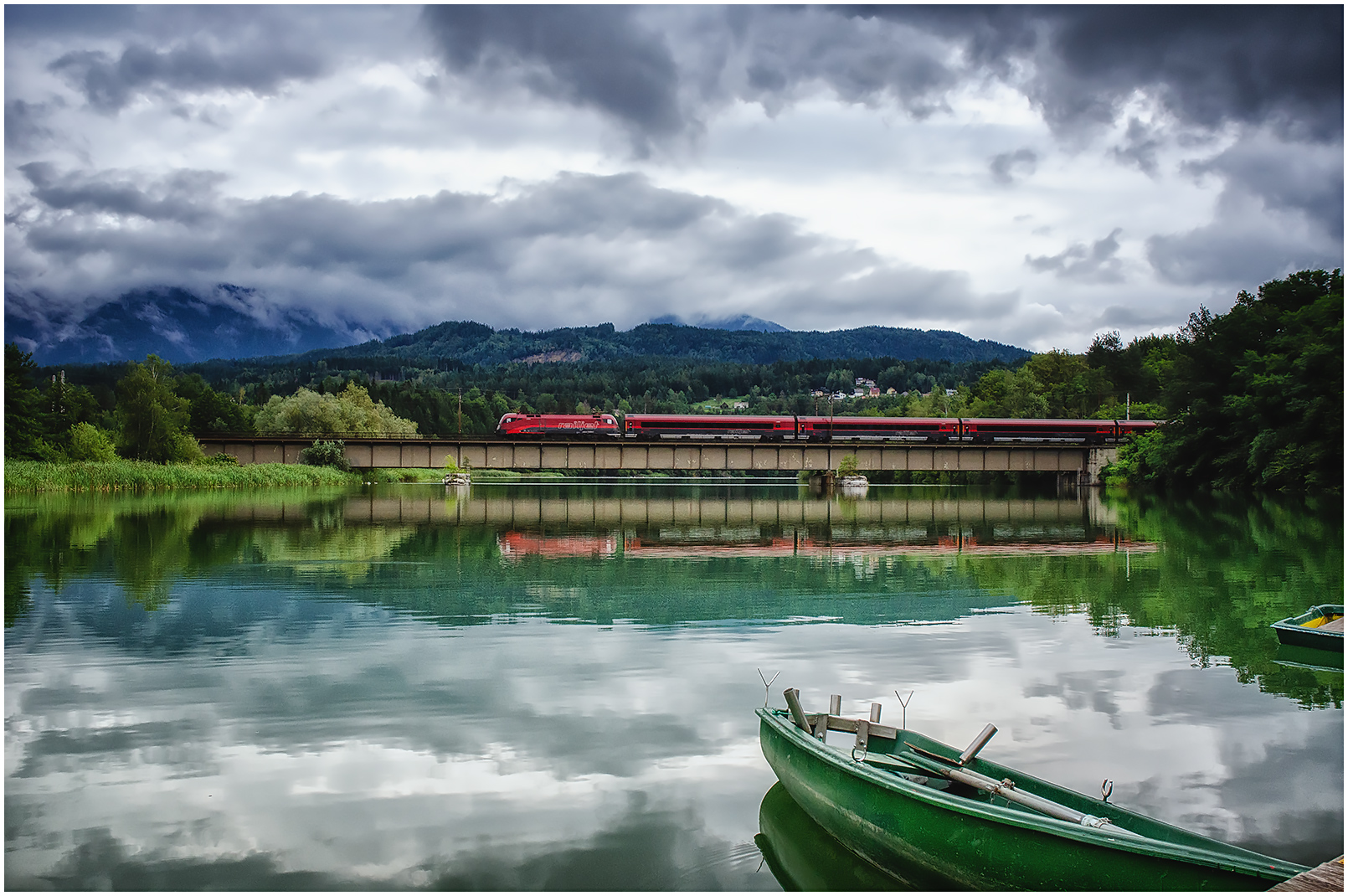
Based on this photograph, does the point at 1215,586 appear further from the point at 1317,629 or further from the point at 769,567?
the point at 769,567

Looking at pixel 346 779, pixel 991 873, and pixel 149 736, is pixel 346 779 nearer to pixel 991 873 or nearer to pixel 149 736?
pixel 149 736

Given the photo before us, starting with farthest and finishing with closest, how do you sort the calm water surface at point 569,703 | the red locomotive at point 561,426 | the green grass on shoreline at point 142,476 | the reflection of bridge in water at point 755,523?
the red locomotive at point 561,426
the green grass on shoreline at point 142,476
the reflection of bridge in water at point 755,523
the calm water surface at point 569,703

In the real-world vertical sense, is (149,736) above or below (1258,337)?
below

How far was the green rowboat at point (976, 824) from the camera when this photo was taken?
20.6ft

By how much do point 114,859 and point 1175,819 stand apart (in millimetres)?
8820

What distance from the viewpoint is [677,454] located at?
85312mm

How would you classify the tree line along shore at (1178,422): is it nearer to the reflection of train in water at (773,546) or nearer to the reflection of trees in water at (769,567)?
the reflection of trees in water at (769,567)

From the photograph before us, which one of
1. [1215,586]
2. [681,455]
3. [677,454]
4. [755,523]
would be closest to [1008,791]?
[1215,586]

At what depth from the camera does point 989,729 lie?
819cm

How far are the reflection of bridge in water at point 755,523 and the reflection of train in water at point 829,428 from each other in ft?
36.8

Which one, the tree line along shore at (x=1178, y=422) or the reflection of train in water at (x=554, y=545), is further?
the tree line along shore at (x=1178, y=422)

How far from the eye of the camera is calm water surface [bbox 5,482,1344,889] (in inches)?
333

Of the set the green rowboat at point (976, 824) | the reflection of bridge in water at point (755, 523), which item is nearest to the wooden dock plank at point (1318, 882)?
the green rowboat at point (976, 824)

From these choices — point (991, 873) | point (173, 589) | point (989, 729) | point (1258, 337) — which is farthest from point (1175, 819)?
point (1258, 337)
